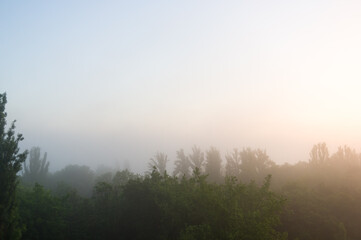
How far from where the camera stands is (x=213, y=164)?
2451 inches

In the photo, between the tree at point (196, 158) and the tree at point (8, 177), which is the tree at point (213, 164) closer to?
the tree at point (196, 158)

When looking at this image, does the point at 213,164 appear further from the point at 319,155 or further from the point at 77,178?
the point at 77,178

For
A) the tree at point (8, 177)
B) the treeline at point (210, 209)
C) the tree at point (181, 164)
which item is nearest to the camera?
the treeline at point (210, 209)

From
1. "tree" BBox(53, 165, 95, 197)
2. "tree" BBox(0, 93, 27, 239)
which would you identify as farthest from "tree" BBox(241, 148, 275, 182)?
"tree" BBox(0, 93, 27, 239)

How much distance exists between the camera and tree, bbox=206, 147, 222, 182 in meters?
59.5

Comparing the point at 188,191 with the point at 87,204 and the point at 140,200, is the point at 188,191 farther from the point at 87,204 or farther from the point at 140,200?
the point at 87,204

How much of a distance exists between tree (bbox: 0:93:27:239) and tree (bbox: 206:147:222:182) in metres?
43.9

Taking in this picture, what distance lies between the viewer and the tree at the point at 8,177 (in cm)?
1791

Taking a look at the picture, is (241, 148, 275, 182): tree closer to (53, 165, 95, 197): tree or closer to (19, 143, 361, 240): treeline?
(19, 143, 361, 240): treeline

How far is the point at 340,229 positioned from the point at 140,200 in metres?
22.0

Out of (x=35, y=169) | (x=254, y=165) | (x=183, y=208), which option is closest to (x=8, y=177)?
(x=183, y=208)

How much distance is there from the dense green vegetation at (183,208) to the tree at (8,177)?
0.06 meters

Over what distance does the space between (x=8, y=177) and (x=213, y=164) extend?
159ft

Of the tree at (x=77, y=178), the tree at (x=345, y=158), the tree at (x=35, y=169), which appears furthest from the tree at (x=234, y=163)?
the tree at (x=35, y=169)
